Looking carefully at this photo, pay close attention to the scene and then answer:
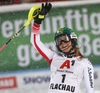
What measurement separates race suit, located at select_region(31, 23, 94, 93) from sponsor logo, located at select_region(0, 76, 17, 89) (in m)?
2.62

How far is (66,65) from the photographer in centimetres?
308

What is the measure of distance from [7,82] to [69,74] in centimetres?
288

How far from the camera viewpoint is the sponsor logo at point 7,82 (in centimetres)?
557

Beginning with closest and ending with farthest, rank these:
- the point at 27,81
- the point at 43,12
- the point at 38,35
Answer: the point at 43,12 < the point at 38,35 < the point at 27,81

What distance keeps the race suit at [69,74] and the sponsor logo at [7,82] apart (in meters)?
2.62

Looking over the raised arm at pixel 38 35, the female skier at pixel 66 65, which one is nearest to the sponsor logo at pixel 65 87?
the female skier at pixel 66 65

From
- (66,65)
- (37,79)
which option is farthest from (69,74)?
(37,79)

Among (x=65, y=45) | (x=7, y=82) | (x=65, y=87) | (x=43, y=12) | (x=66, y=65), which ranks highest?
(x=43, y=12)

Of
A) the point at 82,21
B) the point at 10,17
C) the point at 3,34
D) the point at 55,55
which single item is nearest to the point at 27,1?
the point at 10,17

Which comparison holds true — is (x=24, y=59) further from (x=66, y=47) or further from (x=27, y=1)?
(x=66, y=47)

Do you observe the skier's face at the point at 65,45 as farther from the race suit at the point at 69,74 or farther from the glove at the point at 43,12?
the glove at the point at 43,12

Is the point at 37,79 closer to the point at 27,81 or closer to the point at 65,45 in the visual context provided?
the point at 27,81

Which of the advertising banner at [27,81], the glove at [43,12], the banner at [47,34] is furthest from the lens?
the banner at [47,34]

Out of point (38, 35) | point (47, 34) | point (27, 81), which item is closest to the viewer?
point (38, 35)
